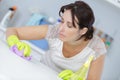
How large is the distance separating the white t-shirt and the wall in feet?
2.79

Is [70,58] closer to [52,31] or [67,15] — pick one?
[52,31]

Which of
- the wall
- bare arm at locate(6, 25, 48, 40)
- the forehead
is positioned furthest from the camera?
the wall

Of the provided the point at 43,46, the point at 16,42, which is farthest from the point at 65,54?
the point at 43,46

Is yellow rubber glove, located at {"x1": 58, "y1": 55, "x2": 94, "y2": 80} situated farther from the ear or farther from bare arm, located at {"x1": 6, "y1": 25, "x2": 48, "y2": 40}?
bare arm, located at {"x1": 6, "y1": 25, "x2": 48, "y2": 40}

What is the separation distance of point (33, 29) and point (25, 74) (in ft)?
1.42

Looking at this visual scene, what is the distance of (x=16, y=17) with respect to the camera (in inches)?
94.4

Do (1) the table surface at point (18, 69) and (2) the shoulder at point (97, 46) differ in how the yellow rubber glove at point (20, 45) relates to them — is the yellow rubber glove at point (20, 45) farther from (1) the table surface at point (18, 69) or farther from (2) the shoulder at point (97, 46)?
(2) the shoulder at point (97, 46)

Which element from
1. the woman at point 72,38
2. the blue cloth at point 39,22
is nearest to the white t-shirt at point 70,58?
the woman at point 72,38

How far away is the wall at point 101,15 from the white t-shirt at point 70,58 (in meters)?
0.85

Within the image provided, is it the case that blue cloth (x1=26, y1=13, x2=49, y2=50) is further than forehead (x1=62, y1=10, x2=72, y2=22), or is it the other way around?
blue cloth (x1=26, y1=13, x2=49, y2=50)

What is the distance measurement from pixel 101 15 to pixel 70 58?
941 millimetres

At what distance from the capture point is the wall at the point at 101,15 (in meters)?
2.20

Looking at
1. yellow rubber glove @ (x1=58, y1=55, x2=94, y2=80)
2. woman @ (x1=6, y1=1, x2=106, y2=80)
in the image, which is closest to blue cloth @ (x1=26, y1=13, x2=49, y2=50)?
woman @ (x1=6, y1=1, x2=106, y2=80)

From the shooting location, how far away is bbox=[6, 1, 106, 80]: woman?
123 cm
